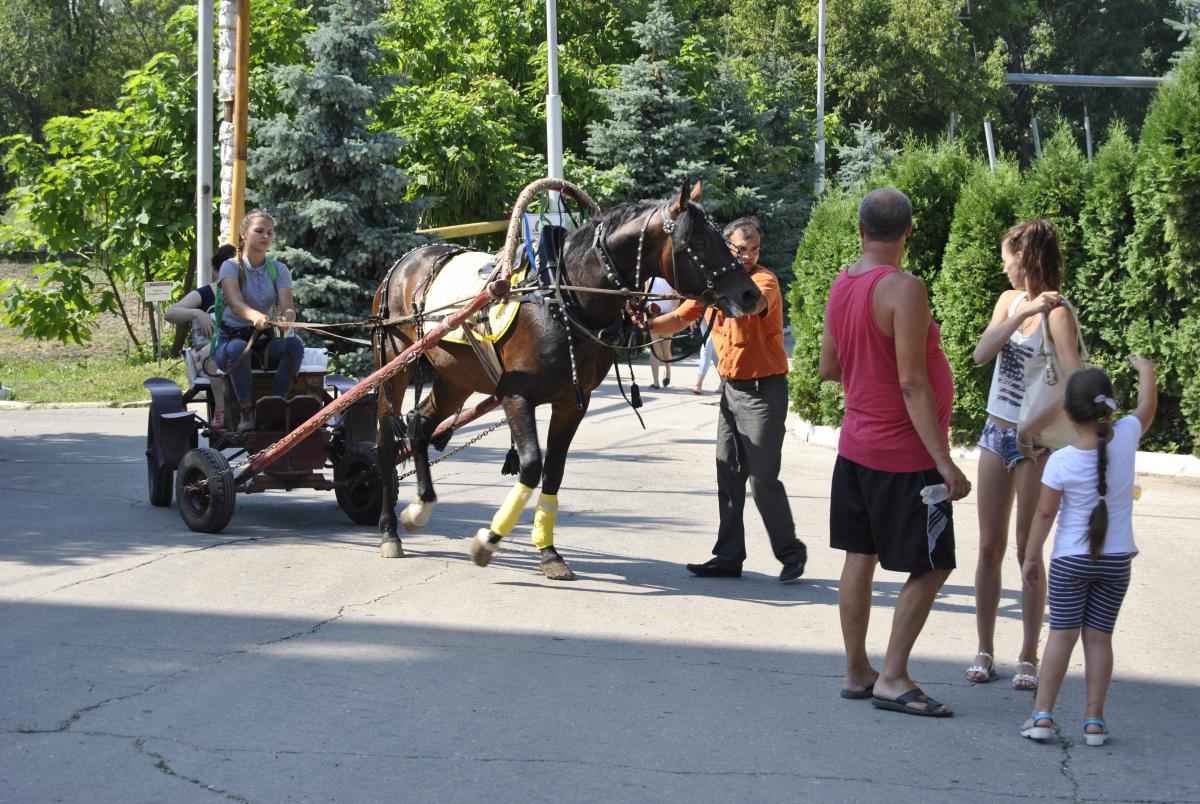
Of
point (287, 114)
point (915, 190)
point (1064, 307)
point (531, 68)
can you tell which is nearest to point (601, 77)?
point (531, 68)

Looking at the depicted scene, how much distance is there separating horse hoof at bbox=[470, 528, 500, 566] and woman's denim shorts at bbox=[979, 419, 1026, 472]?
3091 mm

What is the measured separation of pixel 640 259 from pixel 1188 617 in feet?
11.6

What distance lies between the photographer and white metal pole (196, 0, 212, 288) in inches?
736

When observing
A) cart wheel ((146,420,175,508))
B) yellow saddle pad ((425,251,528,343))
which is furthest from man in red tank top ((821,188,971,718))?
cart wheel ((146,420,175,508))

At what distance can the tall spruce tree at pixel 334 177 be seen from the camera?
72.1 ft

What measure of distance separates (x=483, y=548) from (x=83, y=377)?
16919mm

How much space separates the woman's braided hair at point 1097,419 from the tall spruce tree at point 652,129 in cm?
2607

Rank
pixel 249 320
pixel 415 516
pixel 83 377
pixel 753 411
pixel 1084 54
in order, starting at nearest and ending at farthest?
pixel 753 411 < pixel 415 516 < pixel 249 320 < pixel 83 377 < pixel 1084 54

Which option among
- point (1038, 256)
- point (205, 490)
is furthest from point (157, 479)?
point (1038, 256)

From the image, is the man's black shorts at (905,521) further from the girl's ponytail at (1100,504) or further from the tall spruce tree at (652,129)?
the tall spruce tree at (652,129)

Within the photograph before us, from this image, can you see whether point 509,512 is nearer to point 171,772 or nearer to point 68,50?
point 171,772

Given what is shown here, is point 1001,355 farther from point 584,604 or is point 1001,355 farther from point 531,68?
point 531,68

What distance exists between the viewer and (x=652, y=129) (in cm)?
3156

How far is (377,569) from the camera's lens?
28.1ft
